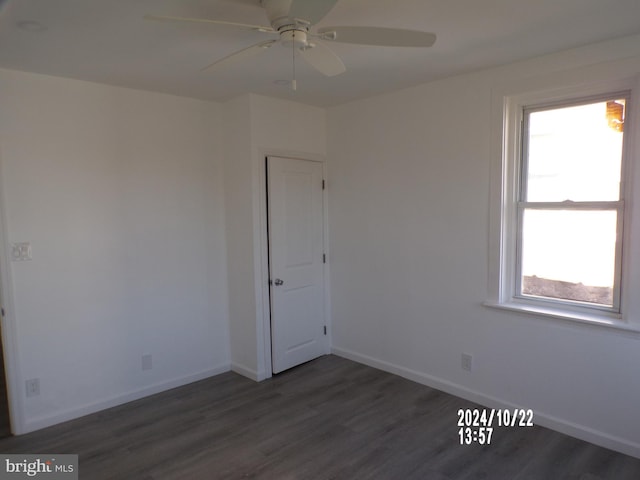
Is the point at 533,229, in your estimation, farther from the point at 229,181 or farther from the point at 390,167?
the point at 229,181

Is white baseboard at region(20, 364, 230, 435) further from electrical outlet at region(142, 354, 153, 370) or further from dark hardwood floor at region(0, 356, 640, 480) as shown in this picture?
electrical outlet at region(142, 354, 153, 370)

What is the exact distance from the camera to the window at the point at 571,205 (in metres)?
2.67

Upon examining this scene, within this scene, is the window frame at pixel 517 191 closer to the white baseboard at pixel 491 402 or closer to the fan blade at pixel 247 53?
the white baseboard at pixel 491 402

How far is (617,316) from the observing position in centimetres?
265

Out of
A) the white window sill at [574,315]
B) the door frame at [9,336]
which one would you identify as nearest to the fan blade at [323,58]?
the white window sill at [574,315]

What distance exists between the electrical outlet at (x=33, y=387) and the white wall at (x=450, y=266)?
2.62 m

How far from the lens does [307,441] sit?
2781mm

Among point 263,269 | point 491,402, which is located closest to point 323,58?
point 263,269

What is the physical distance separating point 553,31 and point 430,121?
3.75ft

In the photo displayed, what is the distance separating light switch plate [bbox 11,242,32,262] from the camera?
286cm

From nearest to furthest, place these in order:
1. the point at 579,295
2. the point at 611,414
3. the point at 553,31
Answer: the point at 553,31 → the point at 611,414 → the point at 579,295

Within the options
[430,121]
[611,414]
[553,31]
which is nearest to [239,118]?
[430,121]

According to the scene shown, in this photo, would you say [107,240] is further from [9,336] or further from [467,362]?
[467,362]

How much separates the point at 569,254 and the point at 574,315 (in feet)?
1.40
